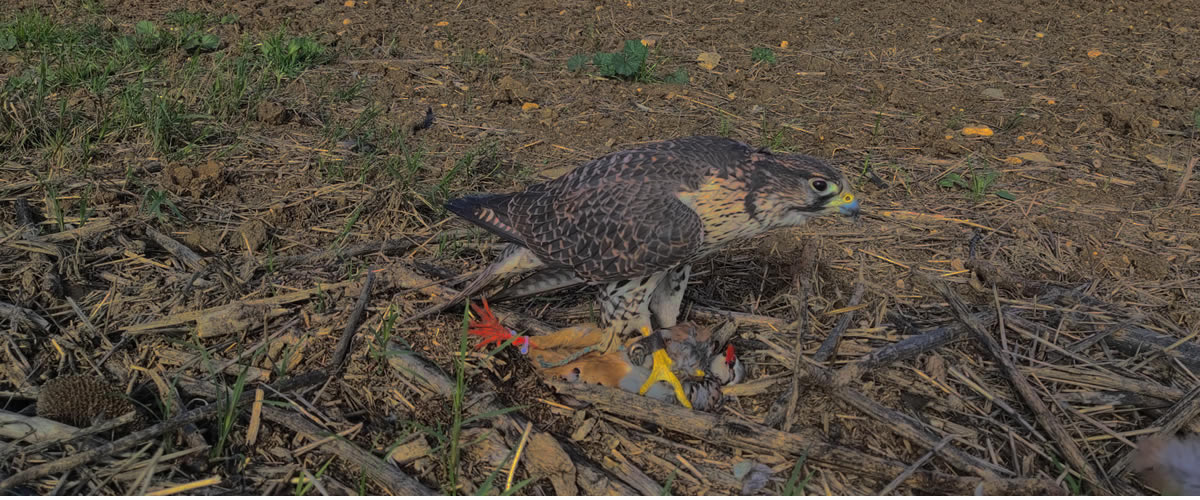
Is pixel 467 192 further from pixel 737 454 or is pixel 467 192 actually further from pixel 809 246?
pixel 737 454

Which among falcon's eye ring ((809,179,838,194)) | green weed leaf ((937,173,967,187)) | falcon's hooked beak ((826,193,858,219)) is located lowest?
green weed leaf ((937,173,967,187))

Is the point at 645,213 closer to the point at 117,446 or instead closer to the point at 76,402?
the point at 117,446

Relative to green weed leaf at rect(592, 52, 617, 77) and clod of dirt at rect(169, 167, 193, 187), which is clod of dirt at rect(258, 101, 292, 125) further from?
green weed leaf at rect(592, 52, 617, 77)

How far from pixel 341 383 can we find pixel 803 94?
4099mm

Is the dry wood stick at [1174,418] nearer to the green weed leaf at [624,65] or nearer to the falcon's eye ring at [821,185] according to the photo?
the falcon's eye ring at [821,185]

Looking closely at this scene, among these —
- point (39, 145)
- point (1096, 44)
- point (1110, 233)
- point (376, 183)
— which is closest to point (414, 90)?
point (376, 183)

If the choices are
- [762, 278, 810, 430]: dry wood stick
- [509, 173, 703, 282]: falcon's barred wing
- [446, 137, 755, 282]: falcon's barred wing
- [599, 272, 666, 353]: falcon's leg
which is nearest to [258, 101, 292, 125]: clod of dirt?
[446, 137, 755, 282]: falcon's barred wing

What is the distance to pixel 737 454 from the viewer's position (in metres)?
2.94

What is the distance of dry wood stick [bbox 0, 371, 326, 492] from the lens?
8.08 ft

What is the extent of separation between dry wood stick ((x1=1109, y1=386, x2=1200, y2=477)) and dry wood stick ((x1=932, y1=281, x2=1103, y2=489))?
12 centimetres

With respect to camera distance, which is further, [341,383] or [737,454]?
[341,383]

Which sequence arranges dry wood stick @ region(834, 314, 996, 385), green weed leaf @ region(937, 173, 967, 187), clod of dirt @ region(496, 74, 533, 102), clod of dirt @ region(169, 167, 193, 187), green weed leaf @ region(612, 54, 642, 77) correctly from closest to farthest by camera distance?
1. dry wood stick @ region(834, 314, 996, 385)
2. clod of dirt @ region(169, 167, 193, 187)
3. green weed leaf @ region(937, 173, 967, 187)
4. clod of dirt @ region(496, 74, 533, 102)
5. green weed leaf @ region(612, 54, 642, 77)

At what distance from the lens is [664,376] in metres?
3.19

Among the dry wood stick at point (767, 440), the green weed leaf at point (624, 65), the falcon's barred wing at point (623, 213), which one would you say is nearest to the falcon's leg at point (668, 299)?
the falcon's barred wing at point (623, 213)
